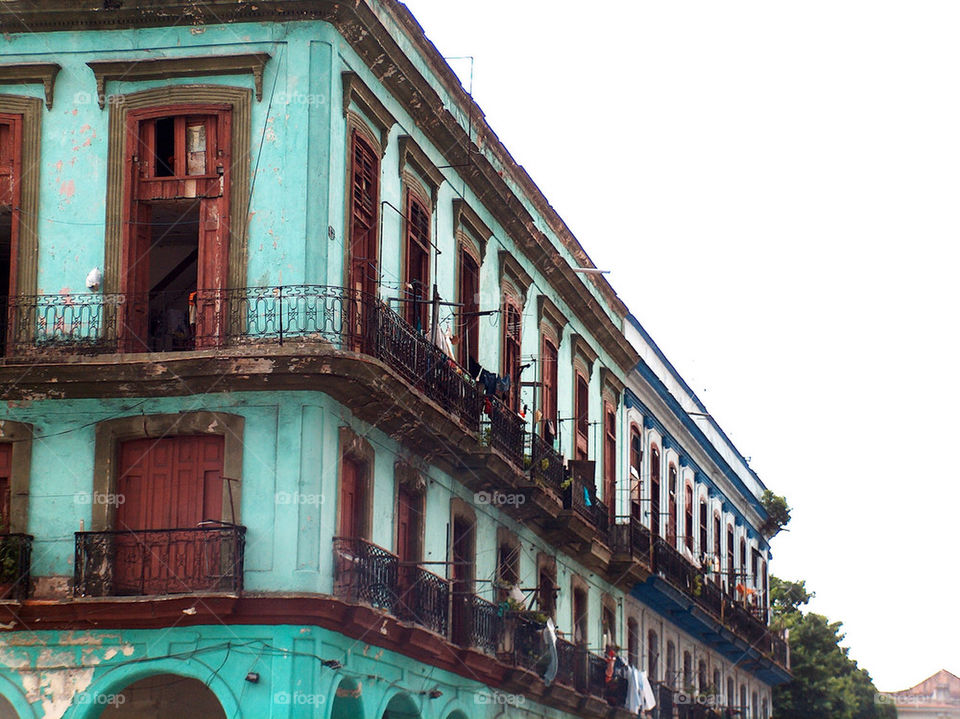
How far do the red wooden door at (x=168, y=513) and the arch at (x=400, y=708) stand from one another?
3526 mm

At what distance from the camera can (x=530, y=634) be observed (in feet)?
89.0

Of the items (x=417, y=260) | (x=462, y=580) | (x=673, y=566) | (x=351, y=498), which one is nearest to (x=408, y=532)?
(x=462, y=580)

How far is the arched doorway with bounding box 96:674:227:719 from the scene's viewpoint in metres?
21.6

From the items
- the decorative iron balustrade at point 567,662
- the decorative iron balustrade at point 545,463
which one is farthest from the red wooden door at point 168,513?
the decorative iron balustrade at point 567,662

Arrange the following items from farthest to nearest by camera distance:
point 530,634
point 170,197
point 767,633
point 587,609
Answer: point 767,633
point 587,609
point 530,634
point 170,197

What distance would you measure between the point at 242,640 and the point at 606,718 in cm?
1396

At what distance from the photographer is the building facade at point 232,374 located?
20.1m

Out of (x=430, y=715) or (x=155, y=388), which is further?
(x=430, y=715)

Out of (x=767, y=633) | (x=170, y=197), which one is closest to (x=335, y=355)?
(x=170, y=197)

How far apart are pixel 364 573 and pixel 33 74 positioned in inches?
290

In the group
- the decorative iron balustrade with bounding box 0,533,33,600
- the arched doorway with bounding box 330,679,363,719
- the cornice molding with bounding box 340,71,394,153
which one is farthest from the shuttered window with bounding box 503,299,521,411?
the decorative iron balustrade with bounding box 0,533,33,600

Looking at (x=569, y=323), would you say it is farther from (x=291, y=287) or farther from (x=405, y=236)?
(x=291, y=287)

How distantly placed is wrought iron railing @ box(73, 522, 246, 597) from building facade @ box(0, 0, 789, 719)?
0.03 metres

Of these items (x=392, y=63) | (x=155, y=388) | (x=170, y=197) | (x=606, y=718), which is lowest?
(x=606, y=718)
